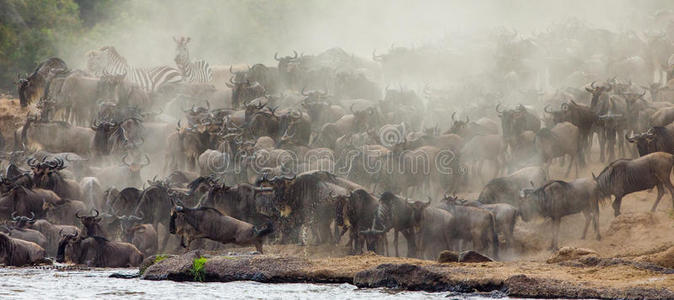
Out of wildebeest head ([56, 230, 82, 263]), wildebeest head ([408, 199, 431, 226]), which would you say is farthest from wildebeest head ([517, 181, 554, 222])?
wildebeest head ([56, 230, 82, 263])

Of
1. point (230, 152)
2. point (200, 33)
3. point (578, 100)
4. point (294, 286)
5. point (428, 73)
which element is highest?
point (200, 33)

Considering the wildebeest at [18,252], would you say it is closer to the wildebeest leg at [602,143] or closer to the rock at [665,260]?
the rock at [665,260]

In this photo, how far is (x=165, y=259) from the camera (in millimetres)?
14195

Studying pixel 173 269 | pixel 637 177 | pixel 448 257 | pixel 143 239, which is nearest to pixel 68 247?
pixel 143 239

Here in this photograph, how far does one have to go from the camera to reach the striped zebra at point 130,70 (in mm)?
33875

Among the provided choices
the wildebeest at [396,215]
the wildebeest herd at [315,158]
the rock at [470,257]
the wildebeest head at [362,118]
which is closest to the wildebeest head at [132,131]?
the wildebeest herd at [315,158]

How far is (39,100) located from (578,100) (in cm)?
1569

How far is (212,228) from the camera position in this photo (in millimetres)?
17750

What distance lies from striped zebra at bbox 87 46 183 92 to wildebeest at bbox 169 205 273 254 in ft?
53.6

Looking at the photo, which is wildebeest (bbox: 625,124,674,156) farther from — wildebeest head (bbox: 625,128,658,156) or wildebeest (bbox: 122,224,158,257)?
wildebeest (bbox: 122,224,158,257)

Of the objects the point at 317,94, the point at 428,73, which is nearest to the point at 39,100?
the point at 317,94

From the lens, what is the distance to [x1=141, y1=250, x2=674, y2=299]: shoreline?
36.6 ft

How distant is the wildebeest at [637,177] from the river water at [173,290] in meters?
8.43

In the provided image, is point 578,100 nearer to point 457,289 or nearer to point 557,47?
point 557,47
